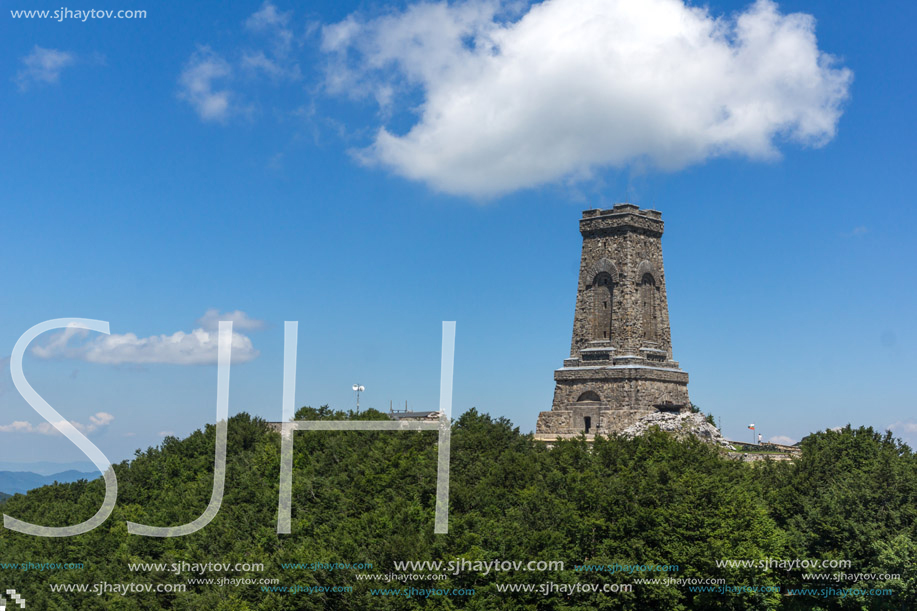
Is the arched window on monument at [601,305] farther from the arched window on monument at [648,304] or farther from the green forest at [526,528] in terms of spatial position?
the green forest at [526,528]

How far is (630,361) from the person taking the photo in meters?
64.1

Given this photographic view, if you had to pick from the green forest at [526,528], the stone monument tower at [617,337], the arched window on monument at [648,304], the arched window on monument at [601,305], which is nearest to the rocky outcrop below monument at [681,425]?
the stone monument tower at [617,337]

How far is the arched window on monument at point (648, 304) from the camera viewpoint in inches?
2640

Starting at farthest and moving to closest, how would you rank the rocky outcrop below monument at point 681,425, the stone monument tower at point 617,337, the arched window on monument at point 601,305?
1. the arched window on monument at point 601,305
2. the stone monument tower at point 617,337
3. the rocky outcrop below monument at point 681,425

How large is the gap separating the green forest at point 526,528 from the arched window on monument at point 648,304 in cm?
1677

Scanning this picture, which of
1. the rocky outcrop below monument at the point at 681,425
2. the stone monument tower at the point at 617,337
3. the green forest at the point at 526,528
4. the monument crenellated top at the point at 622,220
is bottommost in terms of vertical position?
the green forest at the point at 526,528

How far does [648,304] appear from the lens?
222 feet

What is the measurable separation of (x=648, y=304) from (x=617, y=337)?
4398 mm

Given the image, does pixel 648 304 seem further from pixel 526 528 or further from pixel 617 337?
pixel 526 528

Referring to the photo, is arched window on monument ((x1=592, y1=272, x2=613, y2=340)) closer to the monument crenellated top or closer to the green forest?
the monument crenellated top

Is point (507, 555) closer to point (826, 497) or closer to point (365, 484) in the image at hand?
point (365, 484)

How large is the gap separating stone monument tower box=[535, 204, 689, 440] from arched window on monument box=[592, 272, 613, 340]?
0.26 feet

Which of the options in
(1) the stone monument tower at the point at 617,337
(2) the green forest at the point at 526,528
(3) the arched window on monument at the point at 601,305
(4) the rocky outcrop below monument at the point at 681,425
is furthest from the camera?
(3) the arched window on monument at the point at 601,305

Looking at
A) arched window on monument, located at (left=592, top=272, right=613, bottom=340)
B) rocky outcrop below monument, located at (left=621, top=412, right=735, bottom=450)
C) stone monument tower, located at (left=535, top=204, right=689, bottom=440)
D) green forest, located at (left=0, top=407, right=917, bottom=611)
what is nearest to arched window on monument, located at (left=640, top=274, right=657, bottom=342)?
stone monument tower, located at (left=535, top=204, right=689, bottom=440)
